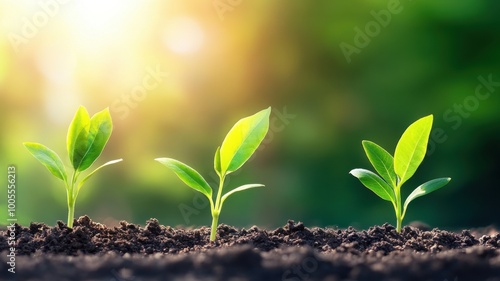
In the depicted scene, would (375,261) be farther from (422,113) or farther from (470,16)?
(470,16)

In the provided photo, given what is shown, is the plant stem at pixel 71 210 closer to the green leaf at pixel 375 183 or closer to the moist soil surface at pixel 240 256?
the moist soil surface at pixel 240 256

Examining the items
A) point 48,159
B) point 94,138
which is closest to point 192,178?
point 94,138

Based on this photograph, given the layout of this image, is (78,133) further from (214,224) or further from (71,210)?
(214,224)

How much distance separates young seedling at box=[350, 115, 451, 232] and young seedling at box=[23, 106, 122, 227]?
1026 millimetres

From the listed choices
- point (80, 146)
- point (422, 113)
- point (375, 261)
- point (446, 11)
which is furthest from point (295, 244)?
point (446, 11)

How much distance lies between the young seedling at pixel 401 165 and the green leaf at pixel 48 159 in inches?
45.8

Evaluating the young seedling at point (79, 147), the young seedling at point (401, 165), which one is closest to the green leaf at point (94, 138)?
the young seedling at point (79, 147)

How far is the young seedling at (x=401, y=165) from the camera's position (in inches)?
93.3

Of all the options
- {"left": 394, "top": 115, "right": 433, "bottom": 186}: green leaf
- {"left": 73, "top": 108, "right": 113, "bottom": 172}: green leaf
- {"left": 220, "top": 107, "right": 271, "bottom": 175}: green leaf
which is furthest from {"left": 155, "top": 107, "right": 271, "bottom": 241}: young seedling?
{"left": 394, "top": 115, "right": 433, "bottom": 186}: green leaf

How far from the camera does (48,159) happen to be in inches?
93.0

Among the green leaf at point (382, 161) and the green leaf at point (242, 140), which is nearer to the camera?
the green leaf at point (242, 140)

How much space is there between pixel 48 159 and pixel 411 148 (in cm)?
145

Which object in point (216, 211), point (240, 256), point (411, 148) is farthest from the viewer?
point (411, 148)

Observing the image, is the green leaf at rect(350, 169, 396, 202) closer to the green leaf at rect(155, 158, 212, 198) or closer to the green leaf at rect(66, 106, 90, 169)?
the green leaf at rect(155, 158, 212, 198)
